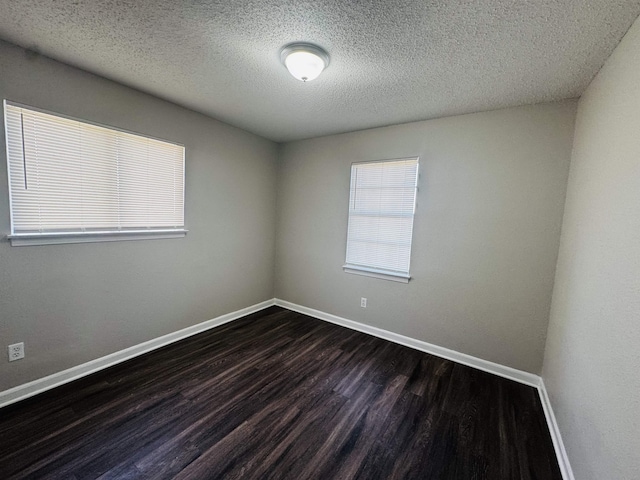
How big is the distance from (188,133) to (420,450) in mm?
3354

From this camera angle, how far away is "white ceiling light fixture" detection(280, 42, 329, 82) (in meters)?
1.63

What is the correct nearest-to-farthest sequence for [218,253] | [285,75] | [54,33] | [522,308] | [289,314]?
[54,33], [285,75], [522,308], [218,253], [289,314]

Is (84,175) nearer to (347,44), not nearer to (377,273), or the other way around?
(347,44)

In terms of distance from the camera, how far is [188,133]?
2.77 m

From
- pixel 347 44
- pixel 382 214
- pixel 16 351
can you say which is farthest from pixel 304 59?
pixel 16 351

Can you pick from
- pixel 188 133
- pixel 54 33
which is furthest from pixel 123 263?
pixel 54 33

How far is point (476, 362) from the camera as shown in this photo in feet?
8.50

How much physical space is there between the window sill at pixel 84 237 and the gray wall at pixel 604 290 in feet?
10.8

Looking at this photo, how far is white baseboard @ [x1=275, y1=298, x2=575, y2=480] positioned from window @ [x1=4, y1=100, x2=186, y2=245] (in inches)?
87.5

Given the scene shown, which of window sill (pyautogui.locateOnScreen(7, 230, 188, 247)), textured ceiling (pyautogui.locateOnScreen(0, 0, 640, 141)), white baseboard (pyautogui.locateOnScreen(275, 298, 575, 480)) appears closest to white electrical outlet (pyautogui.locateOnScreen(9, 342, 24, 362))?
window sill (pyautogui.locateOnScreen(7, 230, 188, 247))

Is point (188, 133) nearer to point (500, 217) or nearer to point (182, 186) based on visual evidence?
point (182, 186)

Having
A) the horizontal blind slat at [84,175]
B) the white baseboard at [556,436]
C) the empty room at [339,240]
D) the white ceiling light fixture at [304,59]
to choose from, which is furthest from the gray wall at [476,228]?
the horizontal blind slat at [84,175]

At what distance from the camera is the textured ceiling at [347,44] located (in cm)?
133

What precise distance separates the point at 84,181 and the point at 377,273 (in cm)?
292
